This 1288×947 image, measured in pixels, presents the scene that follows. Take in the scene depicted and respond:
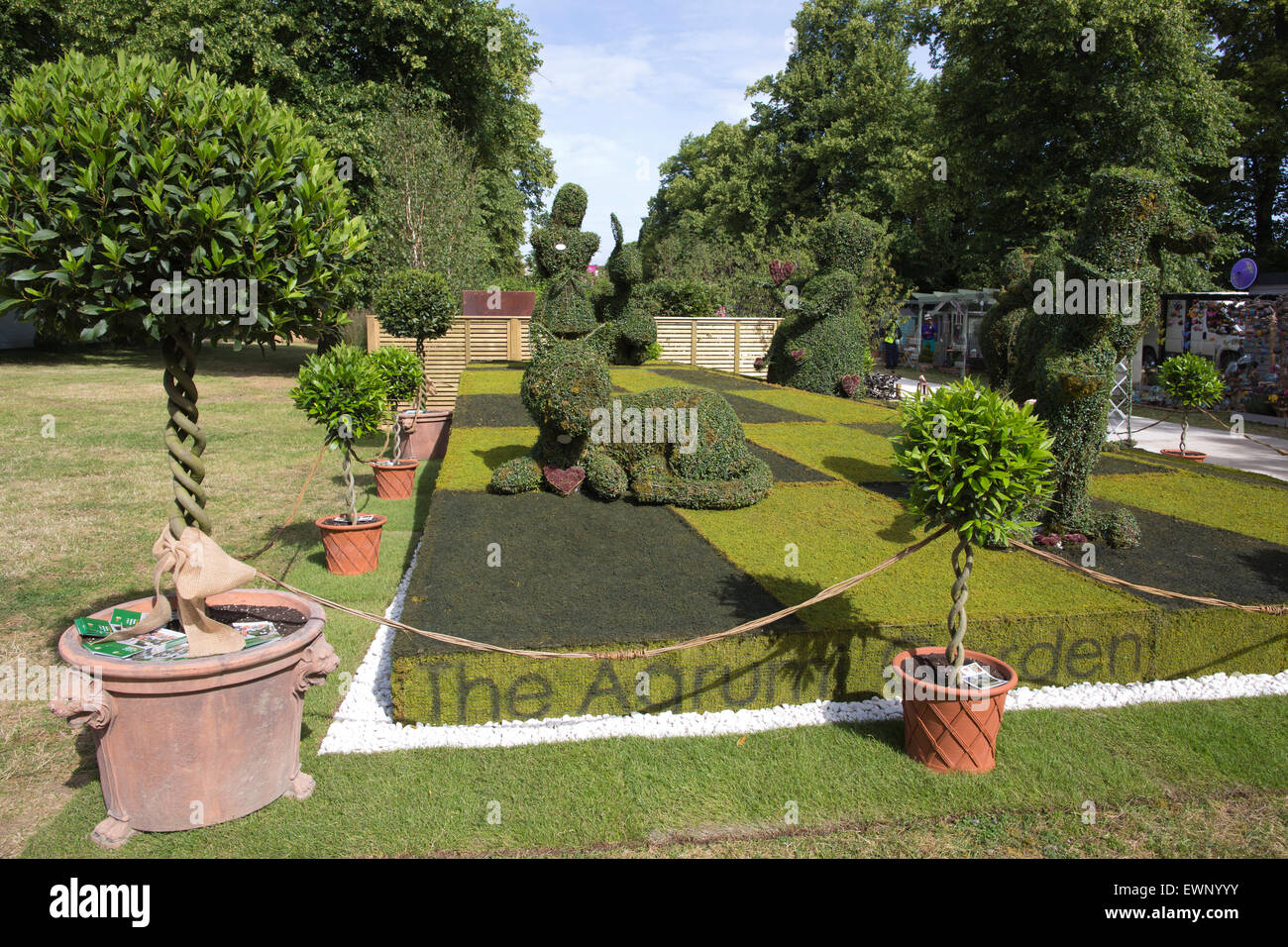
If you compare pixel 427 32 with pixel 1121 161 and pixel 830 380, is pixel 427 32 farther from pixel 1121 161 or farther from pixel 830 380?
pixel 1121 161

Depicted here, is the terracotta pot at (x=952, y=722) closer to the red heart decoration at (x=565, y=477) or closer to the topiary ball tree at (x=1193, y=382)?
the red heart decoration at (x=565, y=477)

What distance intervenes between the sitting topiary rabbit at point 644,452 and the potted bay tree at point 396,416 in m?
2.85

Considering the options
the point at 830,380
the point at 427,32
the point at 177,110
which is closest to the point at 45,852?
the point at 177,110

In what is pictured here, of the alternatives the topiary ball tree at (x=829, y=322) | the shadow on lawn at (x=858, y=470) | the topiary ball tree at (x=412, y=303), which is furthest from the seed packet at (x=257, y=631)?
the topiary ball tree at (x=829, y=322)

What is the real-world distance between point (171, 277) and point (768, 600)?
3.81m

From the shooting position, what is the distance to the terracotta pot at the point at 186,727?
10.7ft

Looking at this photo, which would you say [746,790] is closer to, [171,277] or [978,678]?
[978,678]

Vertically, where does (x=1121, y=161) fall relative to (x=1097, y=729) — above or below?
above

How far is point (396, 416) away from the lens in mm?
9547

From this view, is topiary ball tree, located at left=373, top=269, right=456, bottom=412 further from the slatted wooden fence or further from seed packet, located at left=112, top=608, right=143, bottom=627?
Result: seed packet, located at left=112, top=608, right=143, bottom=627

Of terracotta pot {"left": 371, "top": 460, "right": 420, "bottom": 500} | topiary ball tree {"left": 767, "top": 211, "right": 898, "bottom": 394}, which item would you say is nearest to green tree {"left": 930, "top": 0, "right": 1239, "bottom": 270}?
topiary ball tree {"left": 767, "top": 211, "right": 898, "bottom": 394}

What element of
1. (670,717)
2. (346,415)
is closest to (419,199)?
(346,415)

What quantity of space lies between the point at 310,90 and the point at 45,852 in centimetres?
2179

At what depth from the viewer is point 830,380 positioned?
1479cm
